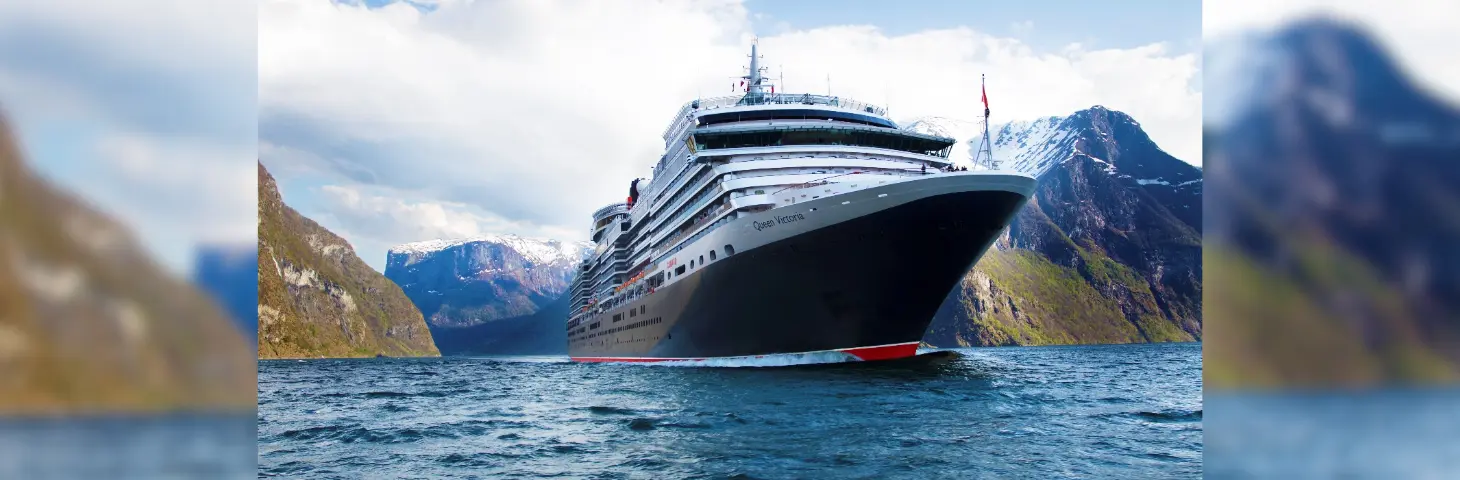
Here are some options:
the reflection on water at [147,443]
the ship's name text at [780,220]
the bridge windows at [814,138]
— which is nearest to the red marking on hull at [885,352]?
the ship's name text at [780,220]

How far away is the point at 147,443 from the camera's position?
3691mm

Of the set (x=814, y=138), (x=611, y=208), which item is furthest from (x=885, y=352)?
(x=611, y=208)

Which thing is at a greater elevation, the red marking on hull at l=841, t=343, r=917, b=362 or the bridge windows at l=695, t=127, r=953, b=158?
the bridge windows at l=695, t=127, r=953, b=158

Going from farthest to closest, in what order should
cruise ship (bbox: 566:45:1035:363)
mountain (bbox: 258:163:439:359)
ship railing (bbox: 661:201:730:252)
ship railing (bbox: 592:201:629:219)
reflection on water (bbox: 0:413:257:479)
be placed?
1. mountain (bbox: 258:163:439:359)
2. ship railing (bbox: 592:201:629:219)
3. ship railing (bbox: 661:201:730:252)
4. cruise ship (bbox: 566:45:1035:363)
5. reflection on water (bbox: 0:413:257:479)

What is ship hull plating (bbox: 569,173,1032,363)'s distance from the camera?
30844 millimetres

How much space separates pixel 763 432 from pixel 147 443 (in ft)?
39.7

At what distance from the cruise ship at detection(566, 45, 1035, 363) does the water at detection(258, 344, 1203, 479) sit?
6.42 metres

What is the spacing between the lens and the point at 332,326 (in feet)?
538

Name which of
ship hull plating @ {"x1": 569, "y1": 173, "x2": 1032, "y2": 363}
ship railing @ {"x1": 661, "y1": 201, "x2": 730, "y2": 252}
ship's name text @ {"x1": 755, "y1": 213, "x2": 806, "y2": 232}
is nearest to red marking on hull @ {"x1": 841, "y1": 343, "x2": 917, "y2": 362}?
ship hull plating @ {"x1": 569, "y1": 173, "x2": 1032, "y2": 363}

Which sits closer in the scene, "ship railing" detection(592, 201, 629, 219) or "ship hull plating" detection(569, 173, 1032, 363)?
"ship hull plating" detection(569, 173, 1032, 363)

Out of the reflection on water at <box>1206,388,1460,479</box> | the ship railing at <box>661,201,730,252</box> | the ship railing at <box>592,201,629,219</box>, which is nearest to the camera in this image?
the reflection on water at <box>1206,388,1460,479</box>

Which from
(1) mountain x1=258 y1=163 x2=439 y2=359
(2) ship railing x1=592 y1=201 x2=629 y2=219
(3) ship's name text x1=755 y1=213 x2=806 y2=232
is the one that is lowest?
(1) mountain x1=258 y1=163 x2=439 y2=359

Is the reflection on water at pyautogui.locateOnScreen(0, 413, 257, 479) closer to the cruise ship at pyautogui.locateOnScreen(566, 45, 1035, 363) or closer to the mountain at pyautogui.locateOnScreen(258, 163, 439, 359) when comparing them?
the cruise ship at pyautogui.locateOnScreen(566, 45, 1035, 363)

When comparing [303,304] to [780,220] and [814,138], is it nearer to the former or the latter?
[814,138]
